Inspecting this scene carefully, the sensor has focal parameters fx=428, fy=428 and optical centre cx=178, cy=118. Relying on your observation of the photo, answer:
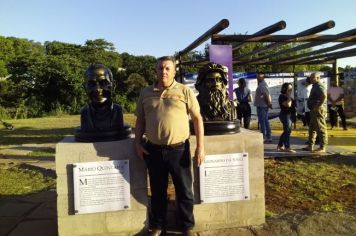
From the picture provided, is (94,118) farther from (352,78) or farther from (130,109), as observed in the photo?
(130,109)

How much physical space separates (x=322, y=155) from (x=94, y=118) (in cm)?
577

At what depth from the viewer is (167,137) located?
389 cm

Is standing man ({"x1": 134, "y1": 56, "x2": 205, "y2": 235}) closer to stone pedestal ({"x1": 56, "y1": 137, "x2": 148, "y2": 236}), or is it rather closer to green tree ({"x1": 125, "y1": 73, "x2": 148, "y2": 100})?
stone pedestal ({"x1": 56, "y1": 137, "x2": 148, "y2": 236})

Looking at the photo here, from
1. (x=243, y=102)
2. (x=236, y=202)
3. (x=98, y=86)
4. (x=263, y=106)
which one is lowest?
(x=236, y=202)

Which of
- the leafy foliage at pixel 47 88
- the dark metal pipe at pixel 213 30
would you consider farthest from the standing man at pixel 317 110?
the leafy foliage at pixel 47 88

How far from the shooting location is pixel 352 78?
51.1 feet

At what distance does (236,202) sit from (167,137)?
1168 mm

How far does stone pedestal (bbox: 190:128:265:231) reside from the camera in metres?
4.39

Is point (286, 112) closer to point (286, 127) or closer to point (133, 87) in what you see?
point (286, 127)

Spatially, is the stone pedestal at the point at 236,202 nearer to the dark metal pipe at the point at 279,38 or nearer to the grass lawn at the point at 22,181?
the grass lawn at the point at 22,181

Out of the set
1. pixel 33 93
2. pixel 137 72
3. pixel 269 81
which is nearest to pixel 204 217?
pixel 269 81

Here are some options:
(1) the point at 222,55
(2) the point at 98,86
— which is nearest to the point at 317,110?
(1) the point at 222,55

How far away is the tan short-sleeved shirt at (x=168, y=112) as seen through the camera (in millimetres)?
3883

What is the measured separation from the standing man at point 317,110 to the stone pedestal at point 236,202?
450 centimetres
